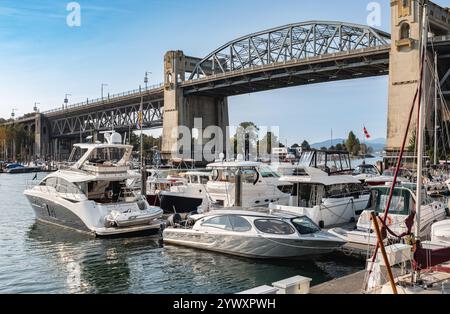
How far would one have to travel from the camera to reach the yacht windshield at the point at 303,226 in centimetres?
1494

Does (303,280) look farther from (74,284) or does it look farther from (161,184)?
(161,184)

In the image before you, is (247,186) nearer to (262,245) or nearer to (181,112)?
(262,245)

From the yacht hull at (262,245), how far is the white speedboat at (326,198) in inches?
134

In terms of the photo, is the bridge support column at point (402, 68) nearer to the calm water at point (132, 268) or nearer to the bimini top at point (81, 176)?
the bimini top at point (81, 176)

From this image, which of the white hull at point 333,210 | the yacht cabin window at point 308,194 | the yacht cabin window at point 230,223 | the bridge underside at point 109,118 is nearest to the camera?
the yacht cabin window at point 230,223

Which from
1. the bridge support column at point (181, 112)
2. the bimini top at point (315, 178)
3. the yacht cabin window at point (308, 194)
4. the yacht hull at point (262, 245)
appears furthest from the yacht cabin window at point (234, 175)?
the bridge support column at point (181, 112)

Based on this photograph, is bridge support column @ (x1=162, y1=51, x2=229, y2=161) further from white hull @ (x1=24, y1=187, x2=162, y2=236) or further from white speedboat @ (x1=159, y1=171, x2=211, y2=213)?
white hull @ (x1=24, y1=187, x2=162, y2=236)

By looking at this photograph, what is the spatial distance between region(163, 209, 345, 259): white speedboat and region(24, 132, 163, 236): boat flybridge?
12.0 feet

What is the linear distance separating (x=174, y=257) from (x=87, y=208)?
5.63 metres
